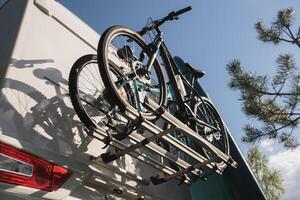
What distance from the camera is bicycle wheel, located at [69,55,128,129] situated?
2066 mm

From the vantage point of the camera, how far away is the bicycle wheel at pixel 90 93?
2.07m

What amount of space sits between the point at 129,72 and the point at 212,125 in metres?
1.41

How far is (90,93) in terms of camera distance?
91.6 inches

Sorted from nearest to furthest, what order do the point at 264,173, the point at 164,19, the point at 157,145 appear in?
the point at 157,145, the point at 164,19, the point at 264,173

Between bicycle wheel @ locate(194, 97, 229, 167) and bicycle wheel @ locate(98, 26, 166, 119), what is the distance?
0.65 m

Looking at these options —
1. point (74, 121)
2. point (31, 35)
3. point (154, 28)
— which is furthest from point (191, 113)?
point (31, 35)

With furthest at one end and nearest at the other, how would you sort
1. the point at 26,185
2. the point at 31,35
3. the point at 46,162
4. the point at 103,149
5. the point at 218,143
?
1. the point at 218,143
2. the point at 103,149
3. the point at 31,35
4. the point at 46,162
5. the point at 26,185

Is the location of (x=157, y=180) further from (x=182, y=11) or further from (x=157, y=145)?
(x=182, y=11)

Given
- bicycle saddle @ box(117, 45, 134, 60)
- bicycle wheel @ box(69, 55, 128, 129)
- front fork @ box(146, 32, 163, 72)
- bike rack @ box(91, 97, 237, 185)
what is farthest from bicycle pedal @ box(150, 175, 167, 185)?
bicycle saddle @ box(117, 45, 134, 60)

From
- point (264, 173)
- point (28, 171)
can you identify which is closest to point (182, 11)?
point (28, 171)

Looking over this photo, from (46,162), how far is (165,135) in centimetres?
82

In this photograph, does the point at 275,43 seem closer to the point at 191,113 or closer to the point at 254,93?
the point at 254,93

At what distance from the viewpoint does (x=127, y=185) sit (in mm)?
2146

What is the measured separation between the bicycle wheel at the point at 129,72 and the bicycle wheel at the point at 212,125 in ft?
2.12
